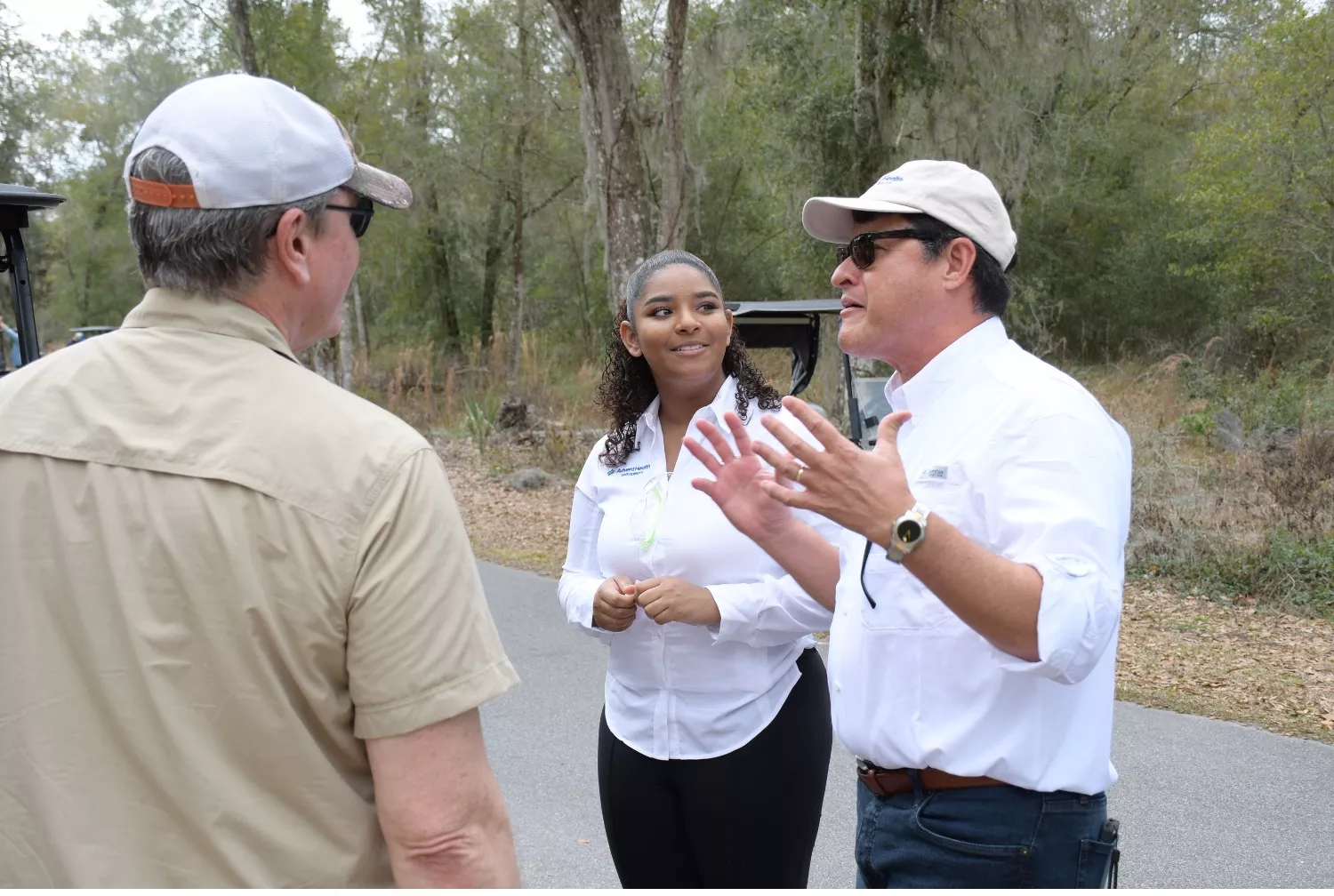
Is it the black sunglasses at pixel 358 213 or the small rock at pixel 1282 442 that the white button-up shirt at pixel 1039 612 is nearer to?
the black sunglasses at pixel 358 213

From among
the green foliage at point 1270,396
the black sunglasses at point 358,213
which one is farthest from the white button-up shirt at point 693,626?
the green foliage at point 1270,396

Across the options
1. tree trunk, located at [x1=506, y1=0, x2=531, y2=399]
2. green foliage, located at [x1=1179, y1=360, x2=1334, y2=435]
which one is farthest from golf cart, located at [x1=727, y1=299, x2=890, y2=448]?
tree trunk, located at [x1=506, y1=0, x2=531, y2=399]

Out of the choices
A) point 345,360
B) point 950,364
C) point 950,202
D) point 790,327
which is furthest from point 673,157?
point 345,360

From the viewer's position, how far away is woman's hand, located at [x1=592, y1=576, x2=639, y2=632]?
2.81 m

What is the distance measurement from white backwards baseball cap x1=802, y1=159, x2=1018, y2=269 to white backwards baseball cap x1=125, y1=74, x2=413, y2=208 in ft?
3.31

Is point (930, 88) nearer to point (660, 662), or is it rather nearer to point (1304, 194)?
point (1304, 194)

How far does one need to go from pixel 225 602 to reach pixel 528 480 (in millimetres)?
12148

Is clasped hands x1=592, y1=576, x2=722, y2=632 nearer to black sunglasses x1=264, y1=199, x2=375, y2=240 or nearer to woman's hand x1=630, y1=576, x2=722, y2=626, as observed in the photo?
woman's hand x1=630, y1=576, x2=722, y2=626

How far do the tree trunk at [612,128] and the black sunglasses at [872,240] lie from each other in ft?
29.2

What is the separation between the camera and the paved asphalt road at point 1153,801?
13.6ft

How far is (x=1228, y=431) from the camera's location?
40.2 ft

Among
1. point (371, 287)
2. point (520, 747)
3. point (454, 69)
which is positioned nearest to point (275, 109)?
point (520, 747)

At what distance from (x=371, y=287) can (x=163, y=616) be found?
33182 mm

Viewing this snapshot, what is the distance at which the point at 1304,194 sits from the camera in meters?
17.5
